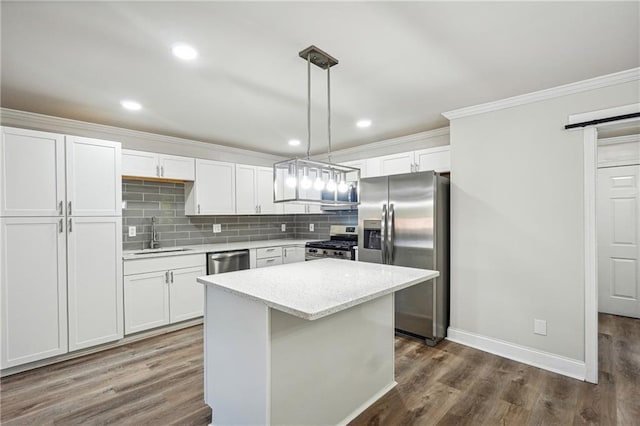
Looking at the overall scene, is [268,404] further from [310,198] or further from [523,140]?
[523,140]

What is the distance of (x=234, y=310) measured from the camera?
6.00ft

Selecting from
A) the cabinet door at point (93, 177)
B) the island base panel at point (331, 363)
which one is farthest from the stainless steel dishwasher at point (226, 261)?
the island base panel at point (331, 363)

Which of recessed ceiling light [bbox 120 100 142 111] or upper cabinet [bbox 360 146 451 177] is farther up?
recessed ceiling light [bbox 120 100 142 111]

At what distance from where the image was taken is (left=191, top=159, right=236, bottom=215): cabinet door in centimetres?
414

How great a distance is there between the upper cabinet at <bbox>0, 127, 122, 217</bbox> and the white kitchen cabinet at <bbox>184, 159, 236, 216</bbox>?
1064 mm

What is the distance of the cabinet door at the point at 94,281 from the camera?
288cm

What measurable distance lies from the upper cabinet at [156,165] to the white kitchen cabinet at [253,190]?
729mm

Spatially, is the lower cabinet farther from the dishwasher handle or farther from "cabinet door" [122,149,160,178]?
"cabinet door" [122,149,160,178]

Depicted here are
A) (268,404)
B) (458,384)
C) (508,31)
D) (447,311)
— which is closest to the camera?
(268,404)

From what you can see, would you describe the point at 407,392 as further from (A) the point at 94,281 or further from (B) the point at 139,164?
(B) the point at 139,164

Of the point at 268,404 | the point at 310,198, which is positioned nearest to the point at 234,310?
the point at 268,404

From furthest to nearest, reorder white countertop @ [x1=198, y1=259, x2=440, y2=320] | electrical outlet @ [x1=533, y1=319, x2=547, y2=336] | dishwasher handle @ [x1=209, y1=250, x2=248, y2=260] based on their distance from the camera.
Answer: dishwasher handle @ [x1=209, y1=250, x2=248, y2=260] → electrical outlet @ [x1=533, y1=319, x2=547, y2=336] → white countertop @ [x1=198, y1=259, x2=440, y2=320]

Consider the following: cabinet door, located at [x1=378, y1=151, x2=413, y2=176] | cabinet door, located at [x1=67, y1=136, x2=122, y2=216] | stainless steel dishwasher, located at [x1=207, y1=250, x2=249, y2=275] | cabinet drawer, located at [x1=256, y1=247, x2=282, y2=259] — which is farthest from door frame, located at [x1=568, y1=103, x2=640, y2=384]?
cabinet door, located at [x1=67, y1=136, x2=122, y2=216]

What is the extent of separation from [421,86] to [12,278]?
12.2ft
